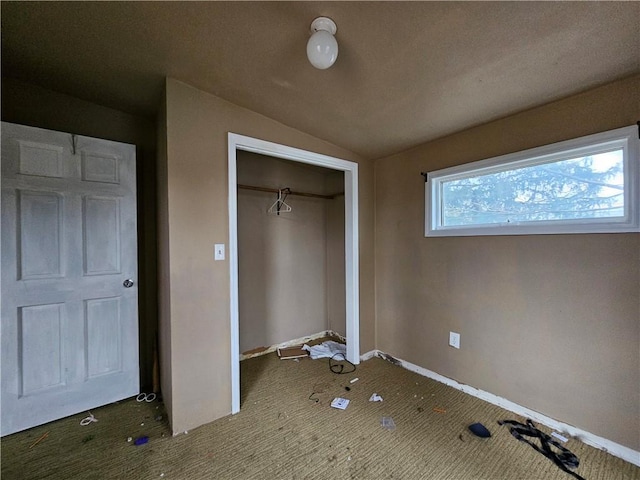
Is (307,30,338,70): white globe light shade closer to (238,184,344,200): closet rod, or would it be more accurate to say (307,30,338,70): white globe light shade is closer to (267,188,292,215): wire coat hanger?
(238,184,344,200): closet rod

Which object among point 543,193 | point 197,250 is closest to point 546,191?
point 543,193

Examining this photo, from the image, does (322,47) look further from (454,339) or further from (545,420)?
(545,420)

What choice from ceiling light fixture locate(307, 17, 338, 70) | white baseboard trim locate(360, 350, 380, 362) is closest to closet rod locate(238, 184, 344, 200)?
ceiling light fixture locate(307, 17, 338, 70)

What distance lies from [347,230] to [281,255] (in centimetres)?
91

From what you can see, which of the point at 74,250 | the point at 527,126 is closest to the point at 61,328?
the point at 74,250

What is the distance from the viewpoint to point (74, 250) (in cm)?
188

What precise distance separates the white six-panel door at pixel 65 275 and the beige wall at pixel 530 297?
242cm

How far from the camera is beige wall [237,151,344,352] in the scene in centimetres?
290

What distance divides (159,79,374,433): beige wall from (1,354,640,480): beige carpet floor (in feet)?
0.81

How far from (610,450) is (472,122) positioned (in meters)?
2.24

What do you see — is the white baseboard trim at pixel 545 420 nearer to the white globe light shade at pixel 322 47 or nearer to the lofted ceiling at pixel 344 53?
the lofted ceiling at pixel 344 53

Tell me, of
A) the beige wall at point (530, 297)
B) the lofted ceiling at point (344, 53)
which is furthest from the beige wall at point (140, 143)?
the beige wall at point (530, 297)

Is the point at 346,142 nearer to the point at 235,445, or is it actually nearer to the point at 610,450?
the point at 235,445

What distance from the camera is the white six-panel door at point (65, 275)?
1.70m
